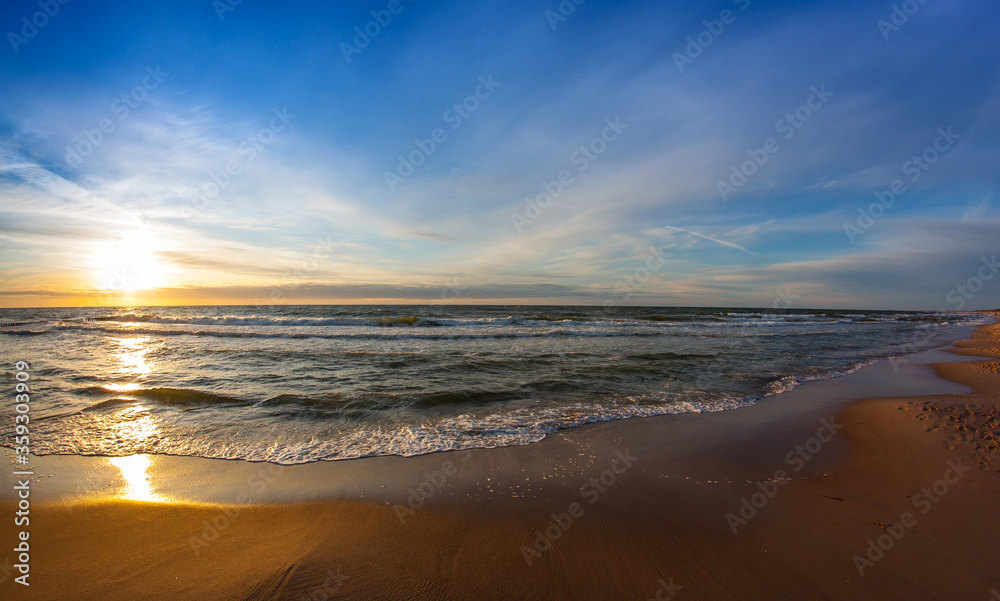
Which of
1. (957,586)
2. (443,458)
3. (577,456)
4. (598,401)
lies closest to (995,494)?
(957,586)

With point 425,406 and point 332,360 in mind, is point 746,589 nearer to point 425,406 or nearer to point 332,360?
point 425,406

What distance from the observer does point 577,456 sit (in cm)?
522

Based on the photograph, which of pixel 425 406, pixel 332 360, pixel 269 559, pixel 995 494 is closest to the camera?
pixel 269 559

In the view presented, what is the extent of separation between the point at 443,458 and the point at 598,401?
406cm
